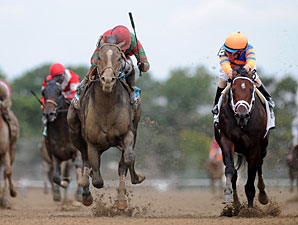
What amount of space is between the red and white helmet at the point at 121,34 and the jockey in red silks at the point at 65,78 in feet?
13.2

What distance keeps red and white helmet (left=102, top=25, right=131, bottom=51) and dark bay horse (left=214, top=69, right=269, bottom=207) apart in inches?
68.9

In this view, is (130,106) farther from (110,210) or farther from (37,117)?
(37,117)

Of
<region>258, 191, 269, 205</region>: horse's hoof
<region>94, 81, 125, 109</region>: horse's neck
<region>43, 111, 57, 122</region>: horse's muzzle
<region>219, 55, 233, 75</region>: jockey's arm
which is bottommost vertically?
<region>258, 191, 269, 205</region>: horse's hoof

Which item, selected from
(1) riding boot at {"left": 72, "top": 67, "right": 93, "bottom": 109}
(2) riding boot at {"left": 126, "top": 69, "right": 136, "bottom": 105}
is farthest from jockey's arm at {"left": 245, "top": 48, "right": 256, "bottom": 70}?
(1) riding boot at {"left": 72, "top": 67, "right": 93, "bottom": 109}

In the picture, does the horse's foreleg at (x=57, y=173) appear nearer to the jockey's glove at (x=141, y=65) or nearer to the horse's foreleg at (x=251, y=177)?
the jockey's glove at (x=141, y=65)

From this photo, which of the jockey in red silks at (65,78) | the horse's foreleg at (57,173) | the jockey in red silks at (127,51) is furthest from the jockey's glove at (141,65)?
the horse's foreleg at (57,173)

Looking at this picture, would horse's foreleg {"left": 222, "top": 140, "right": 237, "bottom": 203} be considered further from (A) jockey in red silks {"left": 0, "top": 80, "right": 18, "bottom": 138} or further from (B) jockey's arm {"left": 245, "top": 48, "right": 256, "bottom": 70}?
(A) jockey in red silks {"left": 0, "top": 80, "right": 18, "bottom": 138}

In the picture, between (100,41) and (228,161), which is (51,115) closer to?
(100,41)

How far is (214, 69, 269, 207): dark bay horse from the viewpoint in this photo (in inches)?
395

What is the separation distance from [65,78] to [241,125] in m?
5.61

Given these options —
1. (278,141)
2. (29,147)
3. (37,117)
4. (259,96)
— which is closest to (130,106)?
(259,96)

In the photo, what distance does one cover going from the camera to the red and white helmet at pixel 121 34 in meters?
10.6

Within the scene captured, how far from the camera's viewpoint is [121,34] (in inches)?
418

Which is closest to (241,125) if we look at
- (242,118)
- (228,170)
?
(242,118)
